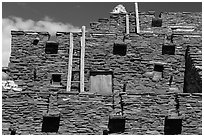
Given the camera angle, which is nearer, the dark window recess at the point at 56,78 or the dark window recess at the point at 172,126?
the dark window recess at the point at 172,126

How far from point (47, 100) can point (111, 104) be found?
86.2 inches

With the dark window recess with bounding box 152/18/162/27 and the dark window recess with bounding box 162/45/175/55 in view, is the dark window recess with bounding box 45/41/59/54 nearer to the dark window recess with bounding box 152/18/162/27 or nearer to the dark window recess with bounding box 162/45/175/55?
the dark window recess with bounding box 162/45/175/55

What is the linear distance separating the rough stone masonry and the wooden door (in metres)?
0.04

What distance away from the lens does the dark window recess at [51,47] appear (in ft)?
48.0

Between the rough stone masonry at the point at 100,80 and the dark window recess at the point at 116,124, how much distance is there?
A: 0.10m

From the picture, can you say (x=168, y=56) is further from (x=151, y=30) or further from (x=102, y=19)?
(x=102, y=19)

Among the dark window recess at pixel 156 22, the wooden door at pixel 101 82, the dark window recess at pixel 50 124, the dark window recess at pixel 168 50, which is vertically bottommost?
the dark window recess at pixel 50 124

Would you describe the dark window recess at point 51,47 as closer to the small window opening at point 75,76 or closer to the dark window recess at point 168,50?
the small window opening at point 75,76

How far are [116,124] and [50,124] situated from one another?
7.22ft

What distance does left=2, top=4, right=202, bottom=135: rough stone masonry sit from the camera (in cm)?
1055

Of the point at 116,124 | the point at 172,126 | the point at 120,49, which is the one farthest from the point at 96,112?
the point at 120,49

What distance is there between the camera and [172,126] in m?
10.4

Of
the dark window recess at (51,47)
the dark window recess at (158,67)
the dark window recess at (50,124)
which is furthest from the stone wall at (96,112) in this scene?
the dark window recess at (51,47)

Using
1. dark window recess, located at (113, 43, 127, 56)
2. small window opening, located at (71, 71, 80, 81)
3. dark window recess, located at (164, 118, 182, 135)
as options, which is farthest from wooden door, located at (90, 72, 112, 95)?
dark window recess, located at (164, 118, 182, 135)
